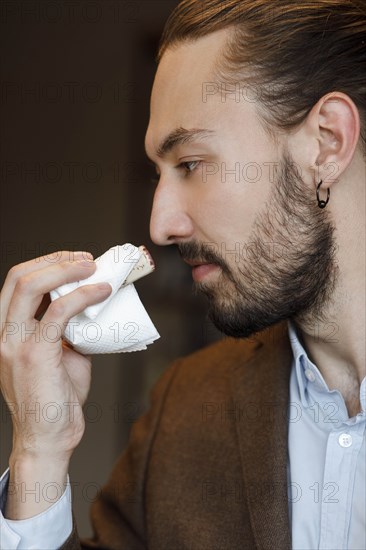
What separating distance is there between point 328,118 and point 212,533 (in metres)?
0.74

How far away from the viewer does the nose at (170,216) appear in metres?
1.37

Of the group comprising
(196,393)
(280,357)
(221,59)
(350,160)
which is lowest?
(196,393)

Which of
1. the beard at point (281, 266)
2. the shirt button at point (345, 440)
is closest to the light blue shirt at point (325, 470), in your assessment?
the shirt button at point (345, 440)

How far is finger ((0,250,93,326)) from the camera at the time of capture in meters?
1.25

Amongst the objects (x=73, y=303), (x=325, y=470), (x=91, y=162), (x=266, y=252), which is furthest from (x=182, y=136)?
(x=91, y=162)

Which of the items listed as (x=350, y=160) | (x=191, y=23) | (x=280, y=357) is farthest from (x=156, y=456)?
(x=191, y=23)

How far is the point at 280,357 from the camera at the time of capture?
1523mm

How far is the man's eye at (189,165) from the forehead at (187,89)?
5 cm

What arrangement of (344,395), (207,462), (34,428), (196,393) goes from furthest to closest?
(196,393) → (207,462) → (344,395) → (34,428)

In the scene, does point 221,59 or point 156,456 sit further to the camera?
point 156,456

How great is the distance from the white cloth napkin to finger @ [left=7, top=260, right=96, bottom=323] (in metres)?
0.02

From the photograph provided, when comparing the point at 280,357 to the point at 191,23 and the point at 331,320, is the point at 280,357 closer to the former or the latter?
the point at 331,320

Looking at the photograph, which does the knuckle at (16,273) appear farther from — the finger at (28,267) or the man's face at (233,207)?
the man's face at (233,207)

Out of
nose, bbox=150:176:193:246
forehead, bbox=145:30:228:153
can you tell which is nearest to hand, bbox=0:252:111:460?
nose, bbox=150:176:193:246
